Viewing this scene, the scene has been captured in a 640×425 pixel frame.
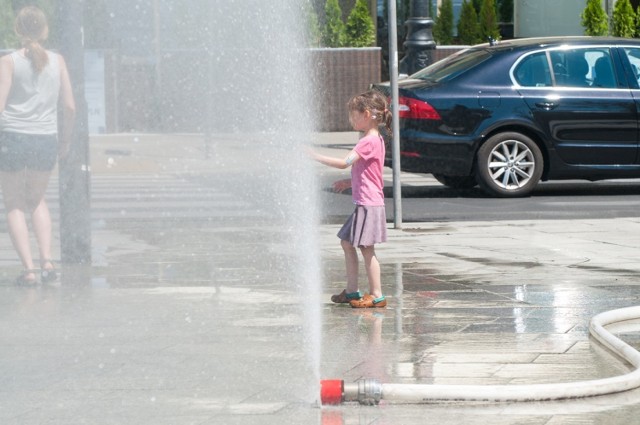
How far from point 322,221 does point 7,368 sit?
22.4 ft

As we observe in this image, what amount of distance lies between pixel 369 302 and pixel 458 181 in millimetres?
7765

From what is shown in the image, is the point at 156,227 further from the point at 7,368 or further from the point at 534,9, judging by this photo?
the point at 534,9

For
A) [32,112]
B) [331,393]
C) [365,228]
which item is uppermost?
[32,112]

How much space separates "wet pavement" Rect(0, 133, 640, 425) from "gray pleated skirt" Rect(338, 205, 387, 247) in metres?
0.38

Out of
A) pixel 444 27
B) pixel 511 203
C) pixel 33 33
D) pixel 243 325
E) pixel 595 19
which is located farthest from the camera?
pixel 444 27

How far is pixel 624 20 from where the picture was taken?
23875 millimetres

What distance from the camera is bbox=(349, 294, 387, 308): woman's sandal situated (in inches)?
296

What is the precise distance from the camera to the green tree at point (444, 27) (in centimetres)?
2769

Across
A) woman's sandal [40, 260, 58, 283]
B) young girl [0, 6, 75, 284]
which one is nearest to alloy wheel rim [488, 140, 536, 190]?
woman's sandal [40, 260, 58, 283]

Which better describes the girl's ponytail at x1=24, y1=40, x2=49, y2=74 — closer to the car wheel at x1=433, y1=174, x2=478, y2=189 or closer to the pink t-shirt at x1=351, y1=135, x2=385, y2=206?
the pink t-shirt at x1=351, y1=135, x2=385, y2=206

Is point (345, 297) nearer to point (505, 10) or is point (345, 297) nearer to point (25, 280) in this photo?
point (25, 280)

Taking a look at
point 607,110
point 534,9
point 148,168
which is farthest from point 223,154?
point 534,9

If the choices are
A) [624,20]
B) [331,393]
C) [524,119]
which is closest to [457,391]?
[331,393]

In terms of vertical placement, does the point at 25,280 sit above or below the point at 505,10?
below
